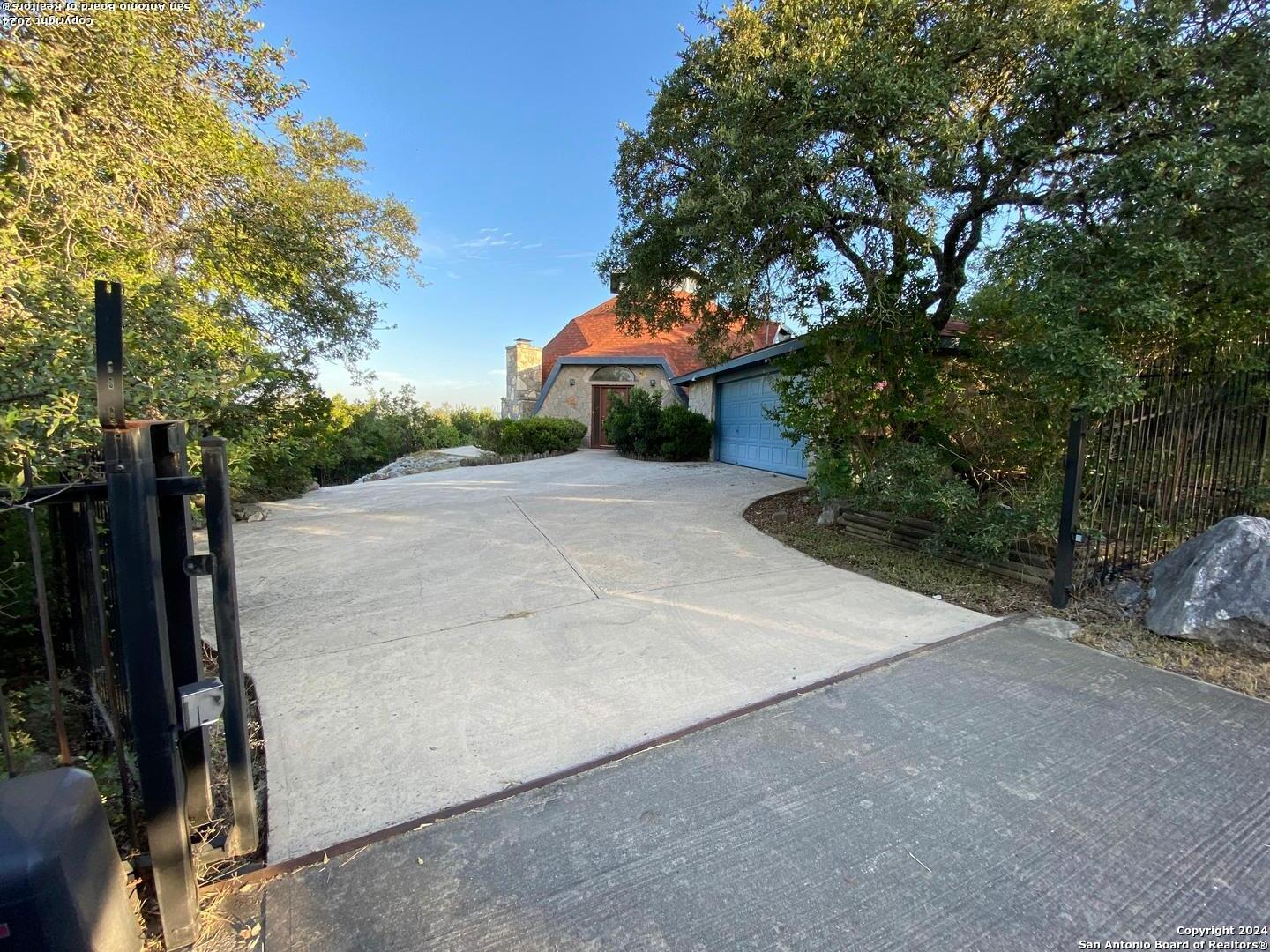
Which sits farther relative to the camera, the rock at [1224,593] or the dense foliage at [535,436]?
the dense foliage at [535,436]

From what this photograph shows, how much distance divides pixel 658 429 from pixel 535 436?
452cm

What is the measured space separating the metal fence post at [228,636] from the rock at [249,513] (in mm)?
6581

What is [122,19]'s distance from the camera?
360 centimetres

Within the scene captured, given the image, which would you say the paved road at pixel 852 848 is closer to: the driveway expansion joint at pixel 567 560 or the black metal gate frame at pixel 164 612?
the black metal gate frame at pixel 164 612

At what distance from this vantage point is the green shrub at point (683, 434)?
14750 mm

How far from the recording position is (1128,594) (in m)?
4.09

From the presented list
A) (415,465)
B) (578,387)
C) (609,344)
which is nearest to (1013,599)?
(415,465)

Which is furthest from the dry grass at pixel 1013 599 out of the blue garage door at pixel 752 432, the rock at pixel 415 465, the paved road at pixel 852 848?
the rock at pixel 415 465

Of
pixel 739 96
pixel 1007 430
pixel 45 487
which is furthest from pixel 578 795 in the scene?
pixel 739 96

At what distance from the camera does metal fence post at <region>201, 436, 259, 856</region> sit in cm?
171

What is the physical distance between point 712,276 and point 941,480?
289cm

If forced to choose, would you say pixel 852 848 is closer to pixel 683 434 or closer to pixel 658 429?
pixel 683 434

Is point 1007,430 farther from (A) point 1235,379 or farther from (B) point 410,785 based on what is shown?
(B) point 410,785

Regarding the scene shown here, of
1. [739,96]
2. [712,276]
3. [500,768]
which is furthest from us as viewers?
[712,276]
